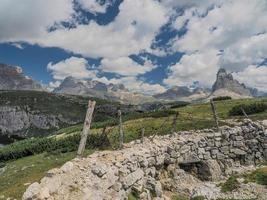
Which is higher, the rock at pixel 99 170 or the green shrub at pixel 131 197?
the rock at pixel 99 170

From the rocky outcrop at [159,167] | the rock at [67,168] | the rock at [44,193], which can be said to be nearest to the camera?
the rock at [44,193]

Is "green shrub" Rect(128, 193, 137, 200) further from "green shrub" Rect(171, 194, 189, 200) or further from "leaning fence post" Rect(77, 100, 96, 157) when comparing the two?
"green shrub" Rect(171, 194, 189, 200)

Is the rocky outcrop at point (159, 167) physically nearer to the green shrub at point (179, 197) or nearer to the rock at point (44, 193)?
the rock at point (44, 193)

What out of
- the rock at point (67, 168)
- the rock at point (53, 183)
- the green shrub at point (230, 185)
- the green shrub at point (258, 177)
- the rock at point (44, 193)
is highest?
the rock at point (67, 168)

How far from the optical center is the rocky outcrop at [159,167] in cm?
1698

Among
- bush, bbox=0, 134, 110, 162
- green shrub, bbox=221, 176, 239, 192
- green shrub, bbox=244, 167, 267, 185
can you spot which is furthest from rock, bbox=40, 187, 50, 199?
bush, bbox=0, 134, 110, 162

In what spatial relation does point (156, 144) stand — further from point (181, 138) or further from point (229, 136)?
point (229, 136)

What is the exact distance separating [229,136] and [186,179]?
6.85 meters

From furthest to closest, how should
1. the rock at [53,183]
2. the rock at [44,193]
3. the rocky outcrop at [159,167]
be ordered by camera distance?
the rocky outcrop at [159,167] < the rock at [53,183] < the rock at [44,193]

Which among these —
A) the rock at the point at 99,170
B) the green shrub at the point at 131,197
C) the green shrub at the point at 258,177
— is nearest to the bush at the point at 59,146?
the green shrub at the point at 131,197

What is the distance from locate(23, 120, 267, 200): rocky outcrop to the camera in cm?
1698

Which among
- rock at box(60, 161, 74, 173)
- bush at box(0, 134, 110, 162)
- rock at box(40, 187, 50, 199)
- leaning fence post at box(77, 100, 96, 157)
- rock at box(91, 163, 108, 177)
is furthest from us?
bush at box(0, 134, 110, 162)

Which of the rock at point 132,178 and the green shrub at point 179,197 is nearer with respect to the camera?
the rock at point 132,178

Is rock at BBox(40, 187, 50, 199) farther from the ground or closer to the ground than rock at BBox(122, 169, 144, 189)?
farther from the ground
